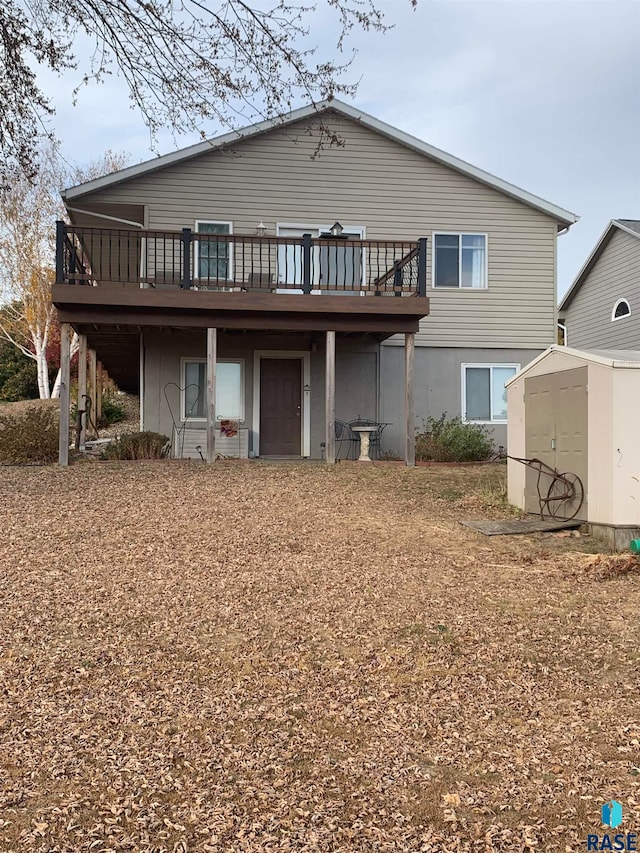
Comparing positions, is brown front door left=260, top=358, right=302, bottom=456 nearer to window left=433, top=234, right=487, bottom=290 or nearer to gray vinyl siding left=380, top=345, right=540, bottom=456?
gray vinyl siding left=380, top=345, right=540, bottom=456

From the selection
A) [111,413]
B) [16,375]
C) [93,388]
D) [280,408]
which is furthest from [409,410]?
[16,375]

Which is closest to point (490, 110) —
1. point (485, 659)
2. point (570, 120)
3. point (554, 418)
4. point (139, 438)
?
point (570, 120)

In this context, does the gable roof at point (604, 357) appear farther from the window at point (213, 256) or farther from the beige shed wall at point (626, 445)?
the window at point (213, 256)

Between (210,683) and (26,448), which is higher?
(26,448)

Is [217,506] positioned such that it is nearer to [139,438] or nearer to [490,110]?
[139,438]

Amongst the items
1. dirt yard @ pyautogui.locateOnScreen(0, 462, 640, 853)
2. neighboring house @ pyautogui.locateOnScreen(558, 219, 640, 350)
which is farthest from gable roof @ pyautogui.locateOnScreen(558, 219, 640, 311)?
dirt yard @ pyautogui.locateOnScreen(0, 462, 640, 853)

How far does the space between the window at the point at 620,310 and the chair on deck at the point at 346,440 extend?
27.1 feet

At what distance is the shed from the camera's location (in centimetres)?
682

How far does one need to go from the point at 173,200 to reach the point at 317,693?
12.2 meters

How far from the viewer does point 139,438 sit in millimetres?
12414

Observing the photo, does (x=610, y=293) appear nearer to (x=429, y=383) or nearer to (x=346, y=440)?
(x=429, y=383)

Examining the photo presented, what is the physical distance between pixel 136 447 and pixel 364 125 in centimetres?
815

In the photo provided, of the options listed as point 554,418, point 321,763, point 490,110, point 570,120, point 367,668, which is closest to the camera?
point 321,763

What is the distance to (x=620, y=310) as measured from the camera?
18.1 meters
